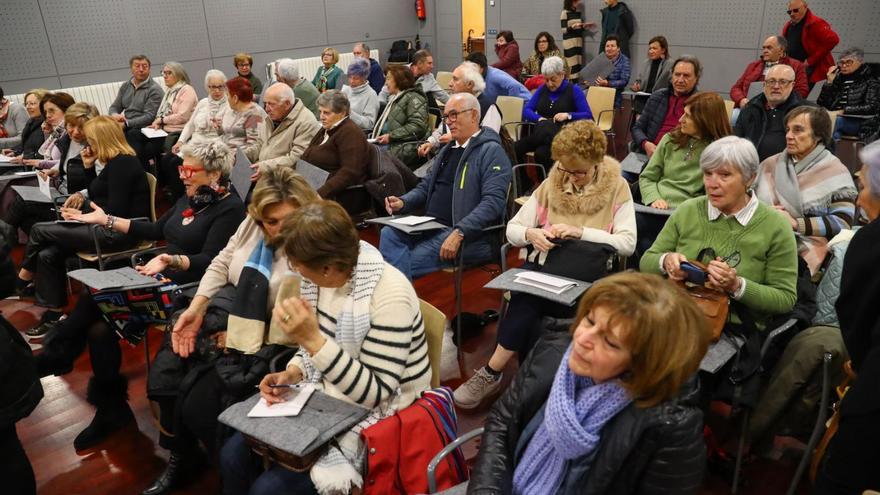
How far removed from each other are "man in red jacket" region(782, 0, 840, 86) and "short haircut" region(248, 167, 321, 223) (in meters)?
6.45

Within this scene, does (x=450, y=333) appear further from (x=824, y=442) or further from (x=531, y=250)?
(x=824, y=442)

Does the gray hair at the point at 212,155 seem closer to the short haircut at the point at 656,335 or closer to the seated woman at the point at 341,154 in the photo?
the seated woman at the point at 341,154

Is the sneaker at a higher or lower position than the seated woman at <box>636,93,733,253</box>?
lower

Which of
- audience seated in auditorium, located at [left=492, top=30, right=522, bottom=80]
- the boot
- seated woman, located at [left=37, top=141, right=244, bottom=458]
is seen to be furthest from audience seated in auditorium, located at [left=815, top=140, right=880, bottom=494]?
audience seated in auditorium, located at [left=492, top=30, right=522, bottom=80]

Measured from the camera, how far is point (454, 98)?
3.43 m

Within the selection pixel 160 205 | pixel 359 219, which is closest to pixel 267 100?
pixel 359 219

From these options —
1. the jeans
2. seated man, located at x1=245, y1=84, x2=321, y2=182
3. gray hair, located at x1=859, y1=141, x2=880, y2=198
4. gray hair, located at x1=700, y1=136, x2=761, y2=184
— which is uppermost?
gray hair, located at x1=859, y1=141, x2=880, y2=198

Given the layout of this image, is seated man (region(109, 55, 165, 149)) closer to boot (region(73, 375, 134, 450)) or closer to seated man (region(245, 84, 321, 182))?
seated man (region(245, 84, 321, 182))

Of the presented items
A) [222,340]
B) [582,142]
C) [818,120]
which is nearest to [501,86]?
[818,120]

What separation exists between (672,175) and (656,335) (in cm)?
254

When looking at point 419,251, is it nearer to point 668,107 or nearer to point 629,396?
point 629,396

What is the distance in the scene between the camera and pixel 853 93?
559cm

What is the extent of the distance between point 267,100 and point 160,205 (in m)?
2.30

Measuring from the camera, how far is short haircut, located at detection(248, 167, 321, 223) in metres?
2.27
